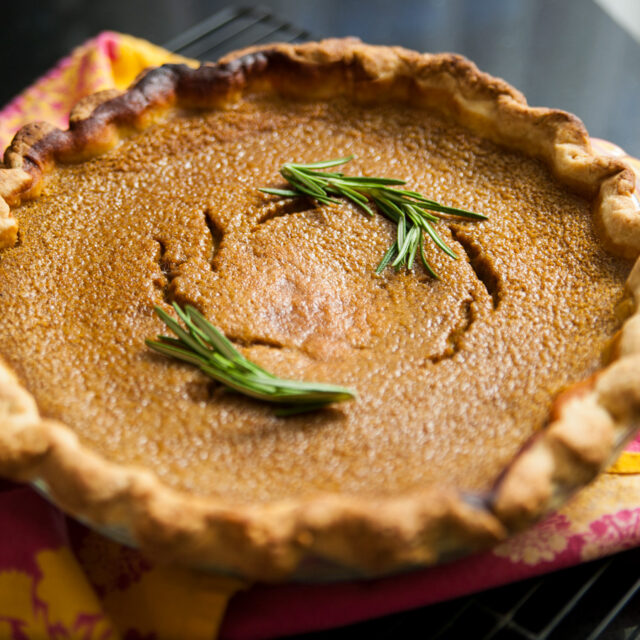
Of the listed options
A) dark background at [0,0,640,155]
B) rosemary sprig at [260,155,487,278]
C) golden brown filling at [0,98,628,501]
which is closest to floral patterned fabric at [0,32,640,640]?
golden brown filling at [0,98,628,501]

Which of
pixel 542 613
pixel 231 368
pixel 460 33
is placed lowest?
pixel 542 613

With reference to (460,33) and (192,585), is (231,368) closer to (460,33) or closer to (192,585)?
(192,585)

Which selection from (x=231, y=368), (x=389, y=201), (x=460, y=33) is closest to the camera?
(x=231, y=368)

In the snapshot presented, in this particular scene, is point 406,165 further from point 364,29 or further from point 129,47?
point 364,29

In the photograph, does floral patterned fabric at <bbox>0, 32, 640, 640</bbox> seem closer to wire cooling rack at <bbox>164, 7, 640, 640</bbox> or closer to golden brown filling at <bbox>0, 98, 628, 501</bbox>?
wire cooling rack at <bbox>164, 7, 640, 640</bbox>

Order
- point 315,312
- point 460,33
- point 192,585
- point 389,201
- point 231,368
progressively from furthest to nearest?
1. point 460,33
2. point 389,201
3. point 315,312
4. point 231,368
5. point 192,585

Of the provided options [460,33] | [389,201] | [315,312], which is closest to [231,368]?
[315,312]
